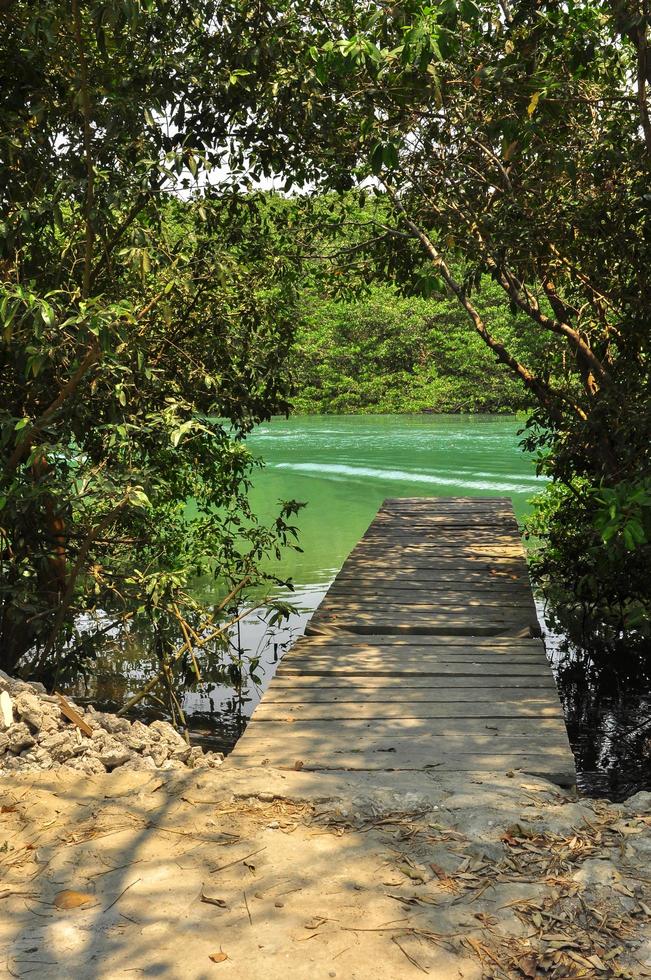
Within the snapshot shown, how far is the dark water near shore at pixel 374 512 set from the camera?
577cm

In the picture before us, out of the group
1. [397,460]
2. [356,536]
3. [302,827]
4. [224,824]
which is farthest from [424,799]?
[397,460]

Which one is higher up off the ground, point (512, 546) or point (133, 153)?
point (133, 153)

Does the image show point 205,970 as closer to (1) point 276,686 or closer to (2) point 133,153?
(1) point 276,686

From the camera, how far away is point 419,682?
12.7 feet

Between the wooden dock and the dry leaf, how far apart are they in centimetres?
91

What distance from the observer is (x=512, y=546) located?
6996mm

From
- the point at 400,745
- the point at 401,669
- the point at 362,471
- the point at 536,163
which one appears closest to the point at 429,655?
the point at 401,669

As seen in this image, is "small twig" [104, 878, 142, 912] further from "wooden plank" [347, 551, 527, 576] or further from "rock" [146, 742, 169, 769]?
"wooden plank" [347, 551, 527, 576]

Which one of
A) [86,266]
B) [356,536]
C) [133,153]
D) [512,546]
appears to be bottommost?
[356,536]

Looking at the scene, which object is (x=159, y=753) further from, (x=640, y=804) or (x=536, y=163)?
(x=536, y=163)

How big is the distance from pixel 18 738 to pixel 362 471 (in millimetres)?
14943

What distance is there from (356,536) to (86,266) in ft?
27.8

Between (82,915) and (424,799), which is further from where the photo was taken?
(424,799)

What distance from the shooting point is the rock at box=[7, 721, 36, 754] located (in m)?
3.20
